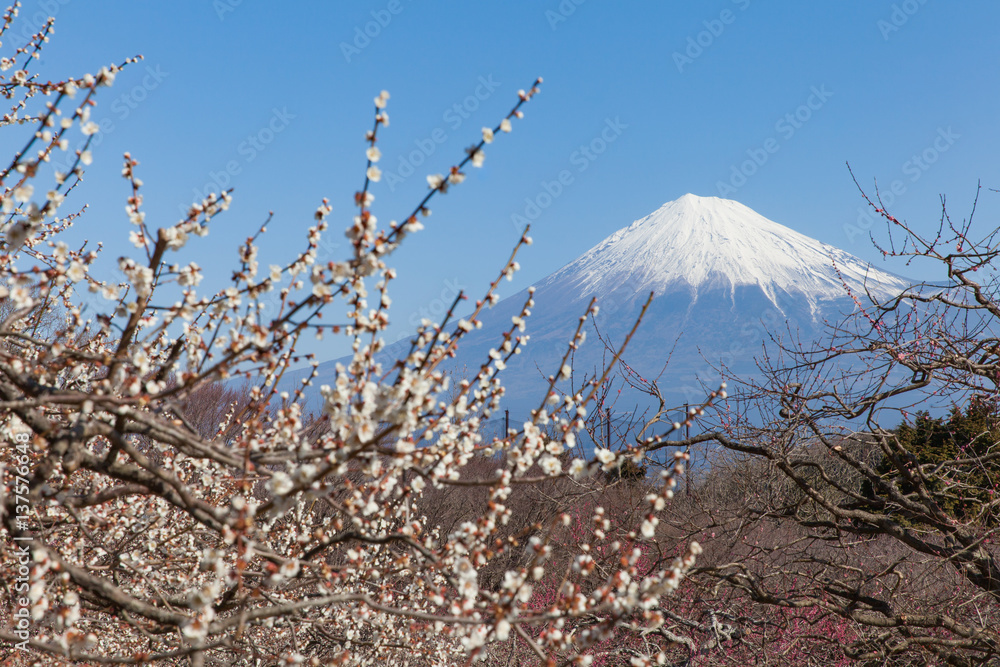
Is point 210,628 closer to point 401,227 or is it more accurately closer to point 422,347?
point 422,347

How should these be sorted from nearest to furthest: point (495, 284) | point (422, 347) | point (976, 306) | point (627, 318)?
1. point (422, 347)
2. point (495, 284)
3. point (976, 306)
4. point (627, 318)

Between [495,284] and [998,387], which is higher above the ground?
[998,387]

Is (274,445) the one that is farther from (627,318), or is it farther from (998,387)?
(627,318)

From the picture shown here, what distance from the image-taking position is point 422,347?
7.89 feet

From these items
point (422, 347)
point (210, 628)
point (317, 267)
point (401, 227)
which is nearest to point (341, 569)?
point (210, 628)

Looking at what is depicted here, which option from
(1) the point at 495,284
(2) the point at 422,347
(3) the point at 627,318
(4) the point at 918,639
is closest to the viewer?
(2) the point at 422,347

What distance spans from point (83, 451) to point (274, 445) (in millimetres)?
648

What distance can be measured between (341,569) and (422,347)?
915mm

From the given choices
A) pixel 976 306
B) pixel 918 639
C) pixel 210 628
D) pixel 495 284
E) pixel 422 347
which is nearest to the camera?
pixel 210 628

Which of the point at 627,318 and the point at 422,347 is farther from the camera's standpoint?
the point at 627,318

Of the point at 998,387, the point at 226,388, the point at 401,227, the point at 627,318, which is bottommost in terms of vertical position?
the point at 401,227

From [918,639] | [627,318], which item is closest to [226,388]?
[918,639]

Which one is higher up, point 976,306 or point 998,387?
point 976,306

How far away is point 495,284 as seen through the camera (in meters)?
2.57
